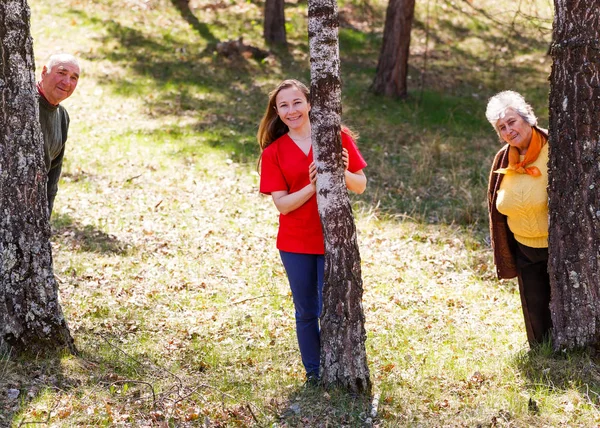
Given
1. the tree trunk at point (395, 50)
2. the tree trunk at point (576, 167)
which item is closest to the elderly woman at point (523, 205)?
the tree trunk at point (576, 167)

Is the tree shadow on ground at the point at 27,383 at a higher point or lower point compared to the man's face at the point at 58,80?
lower

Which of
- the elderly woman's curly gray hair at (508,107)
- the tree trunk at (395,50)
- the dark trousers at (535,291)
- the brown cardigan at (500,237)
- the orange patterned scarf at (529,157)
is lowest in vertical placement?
the dark trousers at (535,291)

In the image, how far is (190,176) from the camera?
10.9 meters

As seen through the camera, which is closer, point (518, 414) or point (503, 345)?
point (518, 414)

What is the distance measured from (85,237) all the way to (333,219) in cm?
478

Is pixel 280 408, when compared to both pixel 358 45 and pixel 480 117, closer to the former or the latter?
pixel 480 117

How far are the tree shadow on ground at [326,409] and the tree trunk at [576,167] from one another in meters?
1.65

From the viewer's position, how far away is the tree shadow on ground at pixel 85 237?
812 centimetres

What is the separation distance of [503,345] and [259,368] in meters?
2.07

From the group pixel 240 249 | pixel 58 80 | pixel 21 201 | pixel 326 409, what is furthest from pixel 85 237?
pixel 326 409

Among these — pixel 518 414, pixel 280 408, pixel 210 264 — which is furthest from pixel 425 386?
pixel 210 264

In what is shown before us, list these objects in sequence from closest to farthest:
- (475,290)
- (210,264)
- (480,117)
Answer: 1. (475,290)
2. (210,264)
3. (480,117)

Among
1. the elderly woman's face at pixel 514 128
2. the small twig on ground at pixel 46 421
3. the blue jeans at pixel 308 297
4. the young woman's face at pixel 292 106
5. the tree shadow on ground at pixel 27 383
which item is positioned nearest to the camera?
the small twig on ground at pixel 46 421

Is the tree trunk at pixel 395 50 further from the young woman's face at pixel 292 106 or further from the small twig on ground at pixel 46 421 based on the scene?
the small twig on ground at pixel 46 421
